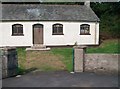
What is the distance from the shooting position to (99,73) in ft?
54.3

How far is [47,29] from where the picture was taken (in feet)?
102

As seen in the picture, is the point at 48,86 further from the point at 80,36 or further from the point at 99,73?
the point at 80,36

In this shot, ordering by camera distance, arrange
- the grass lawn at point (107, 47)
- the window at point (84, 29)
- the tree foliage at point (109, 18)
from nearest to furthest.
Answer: the grass lawn at point (107, 47) → the window at point (84, 29) → the tree foliage at point (109, 18)

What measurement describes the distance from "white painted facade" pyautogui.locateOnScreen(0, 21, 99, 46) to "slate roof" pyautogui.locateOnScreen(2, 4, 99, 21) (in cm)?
60

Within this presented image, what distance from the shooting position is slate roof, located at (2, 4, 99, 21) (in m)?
31.3

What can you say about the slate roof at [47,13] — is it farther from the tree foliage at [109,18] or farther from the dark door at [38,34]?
the tree foliage at [109,18]

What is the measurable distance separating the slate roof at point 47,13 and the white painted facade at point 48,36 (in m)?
0.60

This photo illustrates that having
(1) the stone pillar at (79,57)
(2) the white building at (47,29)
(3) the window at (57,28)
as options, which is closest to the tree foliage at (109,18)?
(2) the white building at (47,29)

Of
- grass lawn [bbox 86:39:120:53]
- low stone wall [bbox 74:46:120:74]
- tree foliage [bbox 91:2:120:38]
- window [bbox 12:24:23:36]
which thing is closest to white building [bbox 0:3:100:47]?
window [bbox 12:24:23:36]

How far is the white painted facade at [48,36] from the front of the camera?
1219 inches

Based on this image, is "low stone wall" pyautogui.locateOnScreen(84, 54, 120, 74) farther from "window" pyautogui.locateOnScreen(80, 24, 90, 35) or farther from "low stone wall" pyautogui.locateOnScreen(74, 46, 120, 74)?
"window" pyautogui.locateOnScreen(80, 24, 90, 35)

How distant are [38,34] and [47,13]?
9.12 ft

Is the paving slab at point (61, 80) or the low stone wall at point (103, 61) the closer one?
the paving slab at point (61, 80)

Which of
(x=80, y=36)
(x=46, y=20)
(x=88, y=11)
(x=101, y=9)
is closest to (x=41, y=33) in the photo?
(x=46, y=20)
